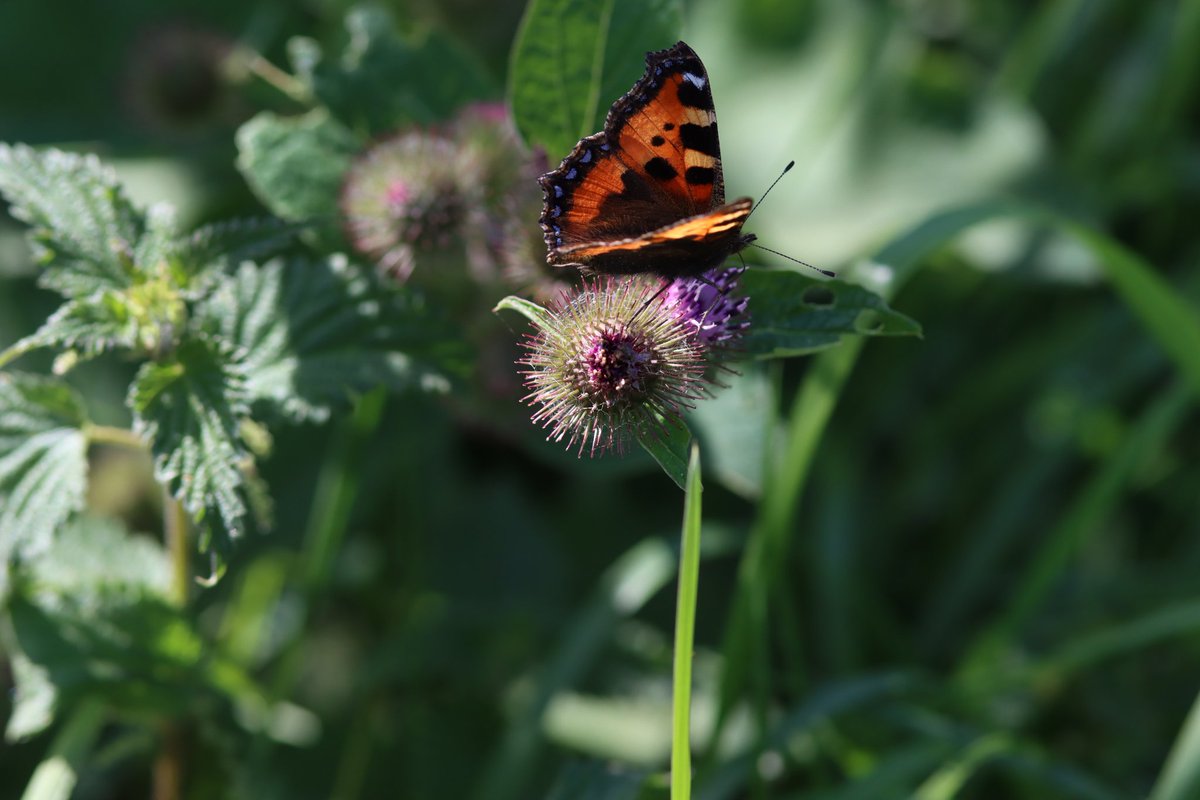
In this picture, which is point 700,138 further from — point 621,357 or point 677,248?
point 621,357

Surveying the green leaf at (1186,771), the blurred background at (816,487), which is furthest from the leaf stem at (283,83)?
the green leaf at (1186,771)

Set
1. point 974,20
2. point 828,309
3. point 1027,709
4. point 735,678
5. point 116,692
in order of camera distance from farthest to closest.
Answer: point 974,20
point 1027,709
point 735,678
point 116,692
point 828,309

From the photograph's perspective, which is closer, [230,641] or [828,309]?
[828,309]

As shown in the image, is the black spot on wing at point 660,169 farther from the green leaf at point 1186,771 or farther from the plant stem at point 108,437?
the green leaf at point 1186,771

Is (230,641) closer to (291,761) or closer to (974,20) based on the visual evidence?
(291,761)

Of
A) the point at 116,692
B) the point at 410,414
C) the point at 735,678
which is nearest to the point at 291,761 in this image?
the point at 116,692

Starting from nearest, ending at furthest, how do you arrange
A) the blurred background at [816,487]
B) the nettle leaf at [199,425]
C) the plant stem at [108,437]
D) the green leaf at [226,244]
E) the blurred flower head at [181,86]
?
the nettle leaf at [199,425] → the green leaf at [226,244] → the plant stem at [108,437] → the blurred background at [816,487] → the blurred flower head at [181,86]

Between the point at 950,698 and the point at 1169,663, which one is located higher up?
the point at 1169,663
